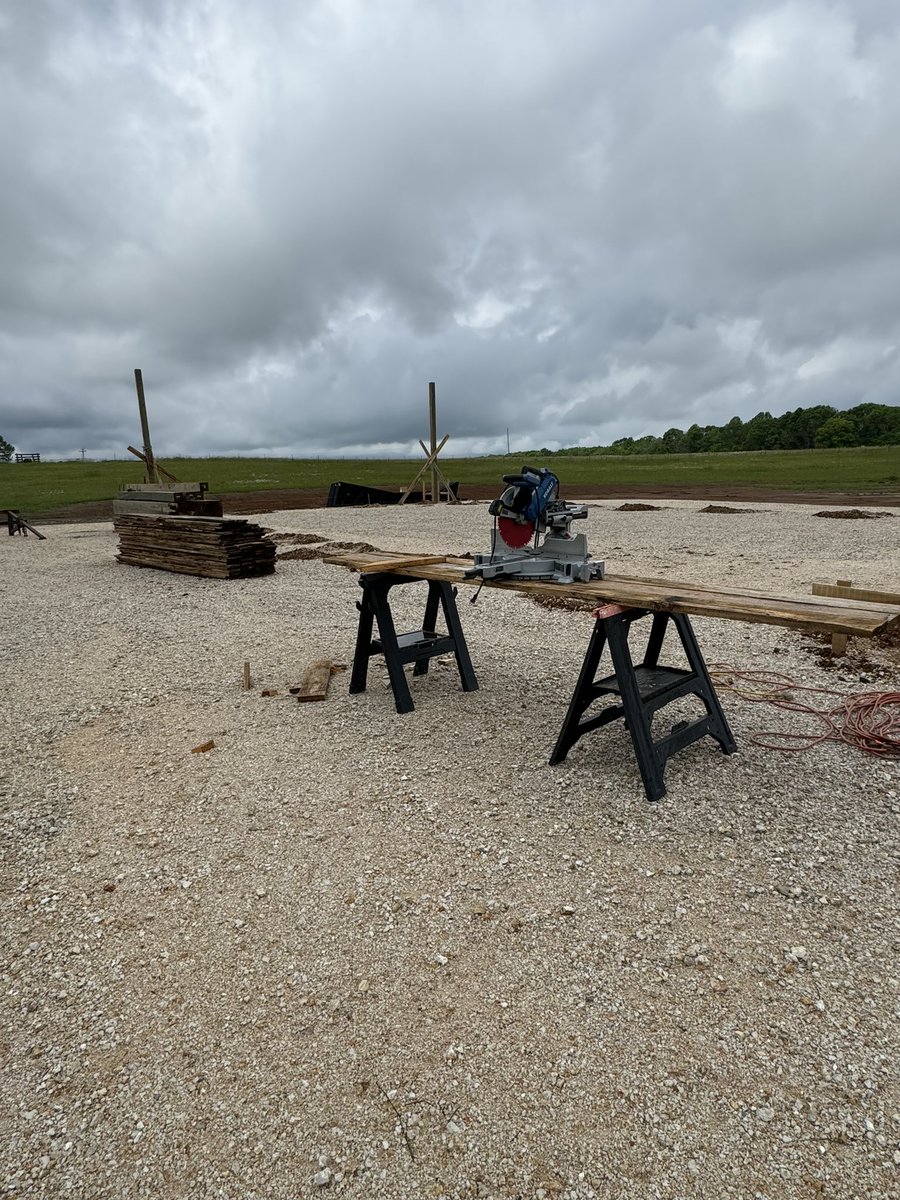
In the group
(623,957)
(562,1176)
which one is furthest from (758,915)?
(562,1176)

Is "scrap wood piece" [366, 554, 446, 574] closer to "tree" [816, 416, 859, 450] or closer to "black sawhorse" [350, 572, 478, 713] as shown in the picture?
"black sawhorse" [350, 572, 478, 713]

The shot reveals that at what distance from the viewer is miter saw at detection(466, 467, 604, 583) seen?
5016 mm

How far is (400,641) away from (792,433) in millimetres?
116855

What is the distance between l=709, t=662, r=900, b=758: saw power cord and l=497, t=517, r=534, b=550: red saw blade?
2244 millimetres

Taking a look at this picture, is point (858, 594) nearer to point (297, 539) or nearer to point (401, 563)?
point (401, 563)

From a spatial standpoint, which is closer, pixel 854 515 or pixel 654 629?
pixel 654 629

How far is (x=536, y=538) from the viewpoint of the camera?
5.25 m

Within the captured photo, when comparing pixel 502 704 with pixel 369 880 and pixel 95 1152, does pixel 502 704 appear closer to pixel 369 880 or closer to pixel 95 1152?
pixel 369 880

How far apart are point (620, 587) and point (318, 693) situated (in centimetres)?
302

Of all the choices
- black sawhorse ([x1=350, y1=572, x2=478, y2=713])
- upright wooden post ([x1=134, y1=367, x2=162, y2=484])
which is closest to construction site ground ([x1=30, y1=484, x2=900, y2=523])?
upright wooden post ([x1=134, y1=367, x2=162, y2=484])

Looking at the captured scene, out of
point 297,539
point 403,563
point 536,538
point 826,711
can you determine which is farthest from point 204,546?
point 826,711

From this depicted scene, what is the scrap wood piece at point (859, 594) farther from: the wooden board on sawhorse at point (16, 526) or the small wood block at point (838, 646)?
the wooden board on sawhorse at point (16, 526)

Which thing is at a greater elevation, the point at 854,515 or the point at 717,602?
the point at 717,602

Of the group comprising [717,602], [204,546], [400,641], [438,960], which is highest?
[717,602]
